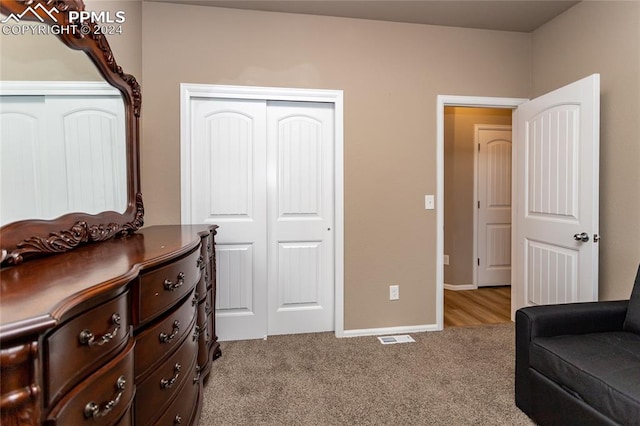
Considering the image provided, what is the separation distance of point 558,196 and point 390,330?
167 cm

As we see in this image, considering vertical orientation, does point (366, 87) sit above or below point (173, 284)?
above

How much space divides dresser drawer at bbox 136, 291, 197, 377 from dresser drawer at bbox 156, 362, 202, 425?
0.77 ft

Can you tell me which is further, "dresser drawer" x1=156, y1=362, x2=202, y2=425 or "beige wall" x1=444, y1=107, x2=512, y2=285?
"beige wall" x1=444, y1=107, x2=512, y2=285

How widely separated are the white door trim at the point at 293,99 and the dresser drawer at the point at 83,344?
1721 millimetres

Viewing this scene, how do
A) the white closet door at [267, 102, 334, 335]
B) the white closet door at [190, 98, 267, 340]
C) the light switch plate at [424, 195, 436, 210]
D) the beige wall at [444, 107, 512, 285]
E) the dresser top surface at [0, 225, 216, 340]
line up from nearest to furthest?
the dresser top surface at [0, 225, 216, 340] → the white closet door at [190, 98, 267, 340] → the white closet door at [267, 102, 334, 335] → the light switch plate at [424, 195, 436, 210] → the beige wall at [444, 107, 512, 285]

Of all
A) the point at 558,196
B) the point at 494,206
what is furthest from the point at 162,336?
the point at 494,206

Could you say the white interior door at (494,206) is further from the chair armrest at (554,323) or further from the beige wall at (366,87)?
the chair armrest at (554,323)

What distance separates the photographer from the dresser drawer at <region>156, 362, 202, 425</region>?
1326 millimetres

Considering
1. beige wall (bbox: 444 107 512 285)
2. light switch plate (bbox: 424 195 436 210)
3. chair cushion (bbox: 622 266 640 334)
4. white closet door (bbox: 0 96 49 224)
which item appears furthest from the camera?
beige wall (bbox: 444 107 512 285)

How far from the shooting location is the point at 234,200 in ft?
8.91

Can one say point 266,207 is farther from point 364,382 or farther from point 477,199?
point 477,199

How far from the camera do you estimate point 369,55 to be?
2.79 metres

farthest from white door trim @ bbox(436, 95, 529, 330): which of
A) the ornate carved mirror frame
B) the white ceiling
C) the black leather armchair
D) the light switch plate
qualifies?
the ornate carved mirror frame

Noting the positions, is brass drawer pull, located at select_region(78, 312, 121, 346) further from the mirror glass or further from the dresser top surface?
the mirror glass
